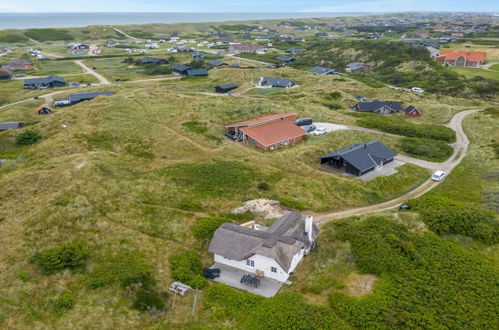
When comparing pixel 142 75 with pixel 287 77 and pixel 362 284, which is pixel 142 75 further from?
pixel 362 284

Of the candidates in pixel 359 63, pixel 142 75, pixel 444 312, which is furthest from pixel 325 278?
pixel 359 63

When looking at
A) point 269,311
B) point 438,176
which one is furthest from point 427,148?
point 269,311

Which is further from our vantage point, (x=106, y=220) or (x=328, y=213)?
(x=328, y=213)

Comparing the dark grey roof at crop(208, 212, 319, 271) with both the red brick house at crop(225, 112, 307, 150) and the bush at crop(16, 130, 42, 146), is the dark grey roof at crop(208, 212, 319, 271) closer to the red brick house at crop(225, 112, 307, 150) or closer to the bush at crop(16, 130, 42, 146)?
the red brick house at crop(225, 112, 307, 150)

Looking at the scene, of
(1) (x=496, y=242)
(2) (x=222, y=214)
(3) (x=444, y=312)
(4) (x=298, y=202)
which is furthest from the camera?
(4) (x=298, y=202)

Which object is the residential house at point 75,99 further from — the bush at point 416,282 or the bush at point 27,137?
the bush at point 416,282

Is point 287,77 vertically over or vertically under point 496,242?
over
